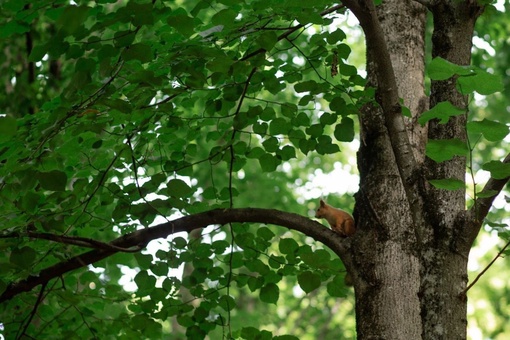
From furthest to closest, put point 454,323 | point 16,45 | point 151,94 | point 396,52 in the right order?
1. point 16,45
2. point 396,52
3. point 151,94
4. point 454,323

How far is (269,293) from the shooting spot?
3.30 metres

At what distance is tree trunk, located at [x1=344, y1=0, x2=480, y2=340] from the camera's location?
221 centimetres

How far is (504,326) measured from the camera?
15008 millimetres

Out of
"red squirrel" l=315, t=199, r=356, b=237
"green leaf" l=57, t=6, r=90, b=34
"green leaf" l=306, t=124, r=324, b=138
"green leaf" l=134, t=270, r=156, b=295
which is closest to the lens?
"green leaf" l=57, t=6, r=90, b=34

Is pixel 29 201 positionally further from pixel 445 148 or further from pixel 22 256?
pixel 445 148

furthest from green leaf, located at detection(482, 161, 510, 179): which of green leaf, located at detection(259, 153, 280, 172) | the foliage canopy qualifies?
green leaf, located at detection(259, 153, 280, 172)

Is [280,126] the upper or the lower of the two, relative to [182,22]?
upper

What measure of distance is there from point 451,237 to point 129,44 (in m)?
1.23

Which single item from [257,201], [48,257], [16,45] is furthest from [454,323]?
[257,201]

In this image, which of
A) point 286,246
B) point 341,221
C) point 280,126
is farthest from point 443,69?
point 286,246

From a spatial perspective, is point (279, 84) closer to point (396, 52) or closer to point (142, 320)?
point (396, 52)

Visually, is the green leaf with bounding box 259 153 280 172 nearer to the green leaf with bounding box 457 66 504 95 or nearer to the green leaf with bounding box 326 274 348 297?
the green leaf with bounding box 326 274 348 297

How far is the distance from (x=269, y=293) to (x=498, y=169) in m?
1.66

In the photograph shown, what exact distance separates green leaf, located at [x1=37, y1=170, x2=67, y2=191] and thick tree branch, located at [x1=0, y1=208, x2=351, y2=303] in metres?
0.50
